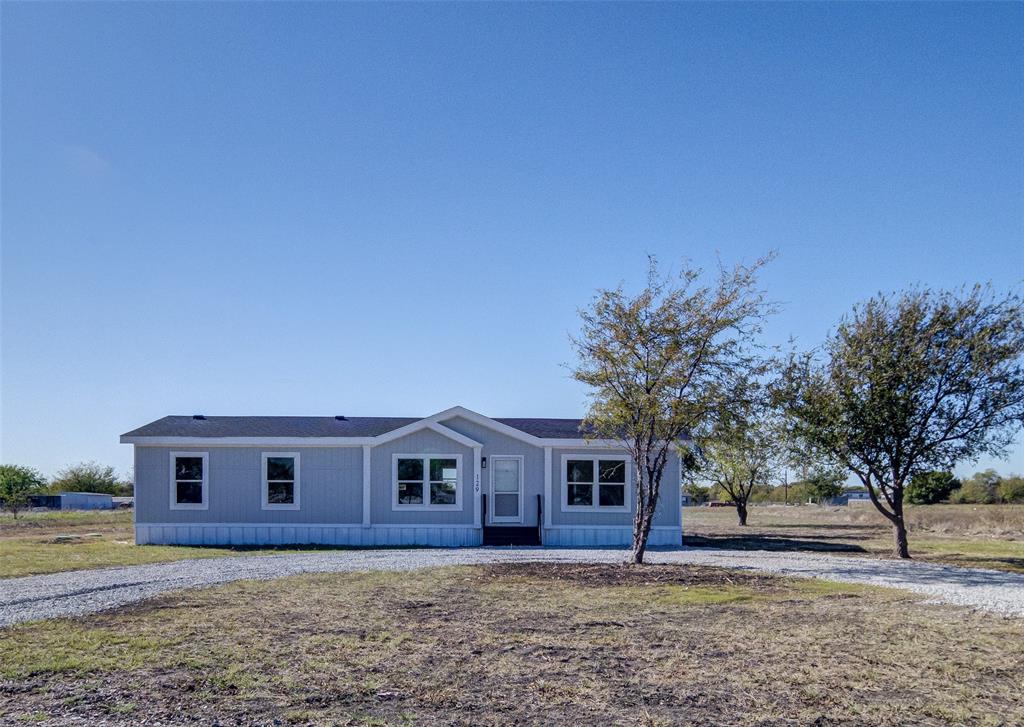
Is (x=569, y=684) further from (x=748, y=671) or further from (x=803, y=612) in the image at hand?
(x=803, y=612)

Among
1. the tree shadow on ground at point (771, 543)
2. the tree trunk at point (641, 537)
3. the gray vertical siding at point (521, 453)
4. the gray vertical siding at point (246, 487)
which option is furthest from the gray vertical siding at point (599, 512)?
the tree trunk at point (641, 537)

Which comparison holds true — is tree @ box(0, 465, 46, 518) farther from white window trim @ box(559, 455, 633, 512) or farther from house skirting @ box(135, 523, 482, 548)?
white window trim @ box(559, 455, 633, 512)

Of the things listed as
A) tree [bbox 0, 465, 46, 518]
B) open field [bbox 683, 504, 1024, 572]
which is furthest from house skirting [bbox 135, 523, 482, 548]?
tree [bbox 0, 465, 46, 518]

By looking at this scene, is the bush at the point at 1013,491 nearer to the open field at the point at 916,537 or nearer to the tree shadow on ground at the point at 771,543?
the open field at the point at 916,537

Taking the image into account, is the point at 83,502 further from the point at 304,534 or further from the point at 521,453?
the point at 521,453

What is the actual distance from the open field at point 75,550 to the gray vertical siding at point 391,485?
351 cm

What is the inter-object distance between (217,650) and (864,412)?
14.1 meters

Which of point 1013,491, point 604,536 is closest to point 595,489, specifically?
point 604,536

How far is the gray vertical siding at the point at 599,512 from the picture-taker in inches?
867

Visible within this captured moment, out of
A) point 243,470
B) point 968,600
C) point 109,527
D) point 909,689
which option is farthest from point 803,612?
point 109,527

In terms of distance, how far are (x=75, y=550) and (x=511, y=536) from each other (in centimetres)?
1002

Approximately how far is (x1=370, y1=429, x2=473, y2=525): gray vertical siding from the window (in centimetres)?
249

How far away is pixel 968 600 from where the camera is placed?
1168 centimetres

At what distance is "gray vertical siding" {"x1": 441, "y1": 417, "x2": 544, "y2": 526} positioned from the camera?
22141mm
